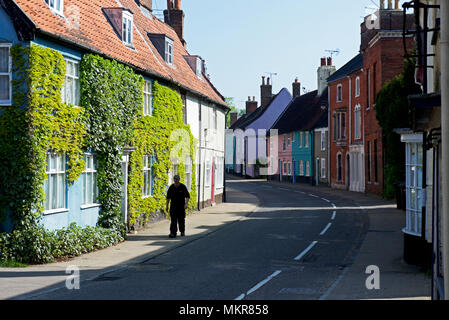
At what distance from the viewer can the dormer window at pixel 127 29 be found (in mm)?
22466

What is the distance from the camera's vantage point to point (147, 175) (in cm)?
2339

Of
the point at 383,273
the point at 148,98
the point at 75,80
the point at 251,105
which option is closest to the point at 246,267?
the point at 383,273

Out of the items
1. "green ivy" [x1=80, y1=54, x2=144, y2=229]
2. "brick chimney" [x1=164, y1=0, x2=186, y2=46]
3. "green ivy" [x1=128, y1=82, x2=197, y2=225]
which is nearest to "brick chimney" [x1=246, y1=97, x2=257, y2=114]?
"brick chimney" [x1=164, y1=0, x2=186, y2=46]

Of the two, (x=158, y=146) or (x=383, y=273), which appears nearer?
(x=383, y=273)

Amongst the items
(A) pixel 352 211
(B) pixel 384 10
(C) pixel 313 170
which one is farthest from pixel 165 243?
(C) pixel 313 170

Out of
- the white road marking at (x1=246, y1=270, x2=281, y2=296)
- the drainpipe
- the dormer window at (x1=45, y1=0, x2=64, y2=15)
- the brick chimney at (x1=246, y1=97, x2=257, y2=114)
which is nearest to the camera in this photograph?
the drainpipe

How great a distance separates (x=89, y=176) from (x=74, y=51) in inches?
150

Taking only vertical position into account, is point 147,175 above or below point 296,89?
below

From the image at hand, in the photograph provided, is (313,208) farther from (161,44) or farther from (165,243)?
(165,243)

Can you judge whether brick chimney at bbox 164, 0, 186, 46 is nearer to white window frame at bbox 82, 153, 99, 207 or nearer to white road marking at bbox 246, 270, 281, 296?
white window frame at bbox 82, 153, 99, 207

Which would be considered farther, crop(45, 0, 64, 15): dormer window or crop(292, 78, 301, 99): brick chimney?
crop(292, 78, 301, 99): brick chimney

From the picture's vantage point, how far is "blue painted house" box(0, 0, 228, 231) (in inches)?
599

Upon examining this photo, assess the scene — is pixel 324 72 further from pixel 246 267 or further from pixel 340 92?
pixel 246 267

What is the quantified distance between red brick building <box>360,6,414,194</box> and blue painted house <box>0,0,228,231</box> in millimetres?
17545
